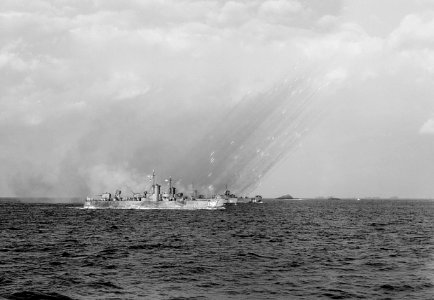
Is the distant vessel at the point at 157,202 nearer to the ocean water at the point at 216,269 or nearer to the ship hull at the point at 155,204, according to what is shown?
the ship hull at the point at 155,204

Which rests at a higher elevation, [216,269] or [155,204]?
[155,204]

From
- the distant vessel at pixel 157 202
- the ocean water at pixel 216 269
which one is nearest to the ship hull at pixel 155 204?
the distant vessel at pixel 157 202

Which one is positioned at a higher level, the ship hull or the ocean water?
the ship hull

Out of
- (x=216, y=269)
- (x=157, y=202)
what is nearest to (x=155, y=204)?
(x=157, y=202)

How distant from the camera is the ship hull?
154750 millimetres

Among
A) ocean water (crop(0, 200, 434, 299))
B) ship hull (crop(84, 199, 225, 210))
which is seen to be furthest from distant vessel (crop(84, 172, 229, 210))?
ocean water (crop(0, 200, 434, 299))

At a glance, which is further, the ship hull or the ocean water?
the ship hull

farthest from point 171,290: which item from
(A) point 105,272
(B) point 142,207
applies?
(B) point 142,207

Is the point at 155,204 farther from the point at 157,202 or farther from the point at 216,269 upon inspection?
the point at 216,269

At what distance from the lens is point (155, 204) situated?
514 ft

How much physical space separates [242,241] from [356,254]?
16.7m

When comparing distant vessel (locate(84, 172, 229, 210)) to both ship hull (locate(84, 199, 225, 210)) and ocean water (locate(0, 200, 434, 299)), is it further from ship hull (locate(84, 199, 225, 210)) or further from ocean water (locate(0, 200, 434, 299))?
ocean water (locate(0, 200, 434, 299))

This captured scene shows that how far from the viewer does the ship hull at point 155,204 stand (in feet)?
508

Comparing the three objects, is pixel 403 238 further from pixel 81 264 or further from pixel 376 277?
pixel 81 264
